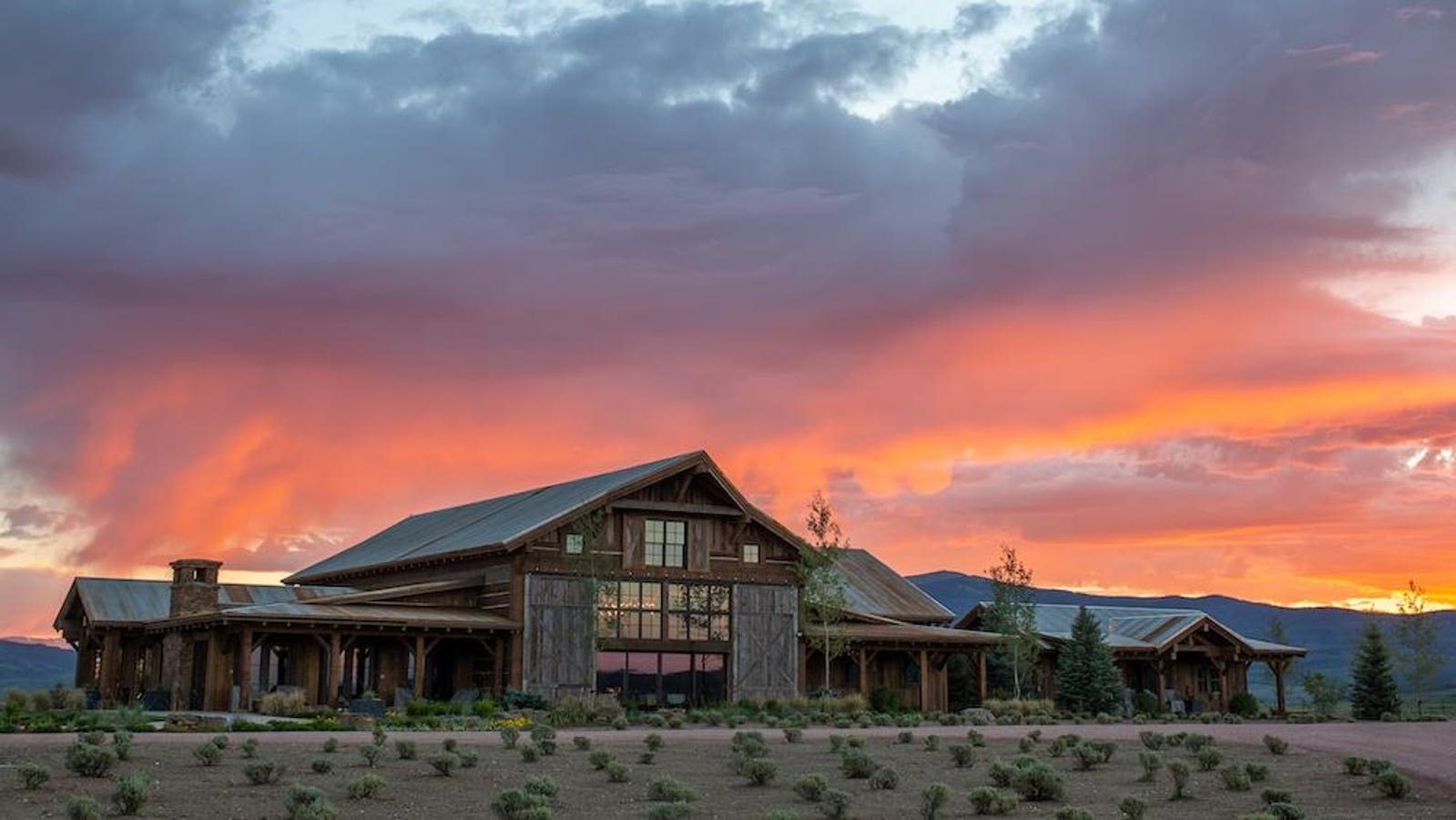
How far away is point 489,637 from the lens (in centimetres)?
4831

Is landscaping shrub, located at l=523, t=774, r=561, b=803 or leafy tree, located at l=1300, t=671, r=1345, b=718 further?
leafy tree, located at l=1300, t=671, r=1345, b=718

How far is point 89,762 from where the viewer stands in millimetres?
23016

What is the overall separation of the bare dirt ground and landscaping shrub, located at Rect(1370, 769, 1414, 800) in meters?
0.21

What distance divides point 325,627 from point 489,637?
5.51m

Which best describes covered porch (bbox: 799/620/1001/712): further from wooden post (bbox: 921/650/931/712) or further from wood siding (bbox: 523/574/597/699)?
wood siding (bbox: 523/574/597/699)

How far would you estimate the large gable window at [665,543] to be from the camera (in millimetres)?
51250

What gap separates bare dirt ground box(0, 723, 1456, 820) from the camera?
21.9 meters

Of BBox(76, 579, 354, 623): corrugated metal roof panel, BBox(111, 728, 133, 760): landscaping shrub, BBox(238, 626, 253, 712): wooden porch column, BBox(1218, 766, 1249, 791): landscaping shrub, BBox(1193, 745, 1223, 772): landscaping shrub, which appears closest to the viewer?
BBox(111, 728, 133, 760): landscaping shrub

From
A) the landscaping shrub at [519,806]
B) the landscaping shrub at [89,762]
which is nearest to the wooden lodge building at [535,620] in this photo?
the landscaping shrub at [89,762]

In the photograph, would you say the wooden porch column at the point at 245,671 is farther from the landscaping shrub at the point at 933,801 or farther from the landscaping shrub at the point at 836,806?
the landscaping shrub at the point at 933,801

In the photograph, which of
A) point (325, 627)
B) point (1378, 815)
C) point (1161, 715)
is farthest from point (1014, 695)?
point (1378, 815)

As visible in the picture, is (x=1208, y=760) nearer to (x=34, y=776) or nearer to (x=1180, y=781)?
(x=1180, y=781)

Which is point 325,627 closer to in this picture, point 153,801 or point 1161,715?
point 153,801

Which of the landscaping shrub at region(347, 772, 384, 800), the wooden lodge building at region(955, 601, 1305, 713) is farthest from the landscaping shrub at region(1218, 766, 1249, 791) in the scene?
the wooden lodge building at region(955, 601, 1305, 713)
